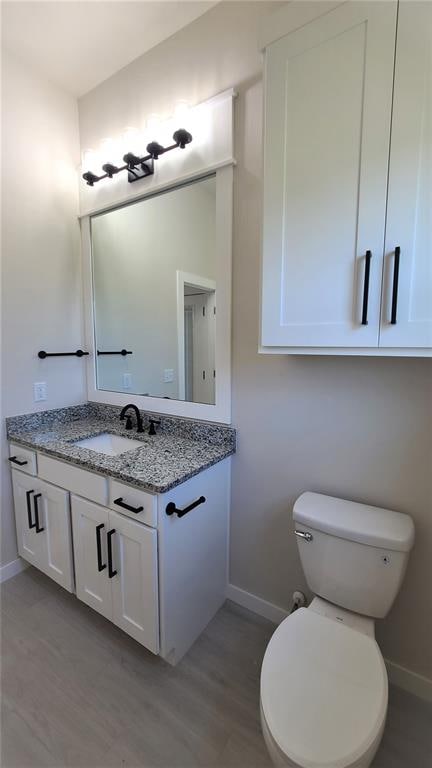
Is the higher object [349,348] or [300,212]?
[300,212]

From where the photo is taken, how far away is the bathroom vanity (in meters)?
1.27

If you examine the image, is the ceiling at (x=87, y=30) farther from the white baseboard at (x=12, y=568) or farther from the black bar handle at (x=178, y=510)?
the white baseboard at (x=12, y=568)

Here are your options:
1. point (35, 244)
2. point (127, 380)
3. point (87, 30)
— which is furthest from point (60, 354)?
point (87, 30)

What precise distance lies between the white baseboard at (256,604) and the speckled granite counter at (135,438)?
775 millimetres

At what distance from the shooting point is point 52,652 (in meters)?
1.47

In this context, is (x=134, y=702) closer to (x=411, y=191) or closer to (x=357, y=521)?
(x=357, y=521)

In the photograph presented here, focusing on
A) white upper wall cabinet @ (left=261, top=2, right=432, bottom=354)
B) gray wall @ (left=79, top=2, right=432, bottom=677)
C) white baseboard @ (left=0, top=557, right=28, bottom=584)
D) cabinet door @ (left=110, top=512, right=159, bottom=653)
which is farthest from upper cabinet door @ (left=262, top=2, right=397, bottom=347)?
white baseboard @ (left=0, top=557, right=28, bottom=584)

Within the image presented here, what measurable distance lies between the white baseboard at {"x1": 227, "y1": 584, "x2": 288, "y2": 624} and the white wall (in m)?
1.31

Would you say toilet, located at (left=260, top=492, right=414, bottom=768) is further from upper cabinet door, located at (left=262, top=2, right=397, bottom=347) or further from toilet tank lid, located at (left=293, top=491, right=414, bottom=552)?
upper cabinet door, located at (left=262, top=2, right=397, bottom=347)

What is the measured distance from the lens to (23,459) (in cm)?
177

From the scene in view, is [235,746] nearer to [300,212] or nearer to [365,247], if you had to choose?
[365,247]

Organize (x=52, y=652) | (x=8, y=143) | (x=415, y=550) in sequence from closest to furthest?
1. (x=415, y=550)
2. (x=52, y=652)
3. (x=8, y=143)

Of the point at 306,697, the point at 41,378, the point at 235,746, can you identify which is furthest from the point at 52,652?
the point at 41,378

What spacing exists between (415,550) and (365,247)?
3.64ft
